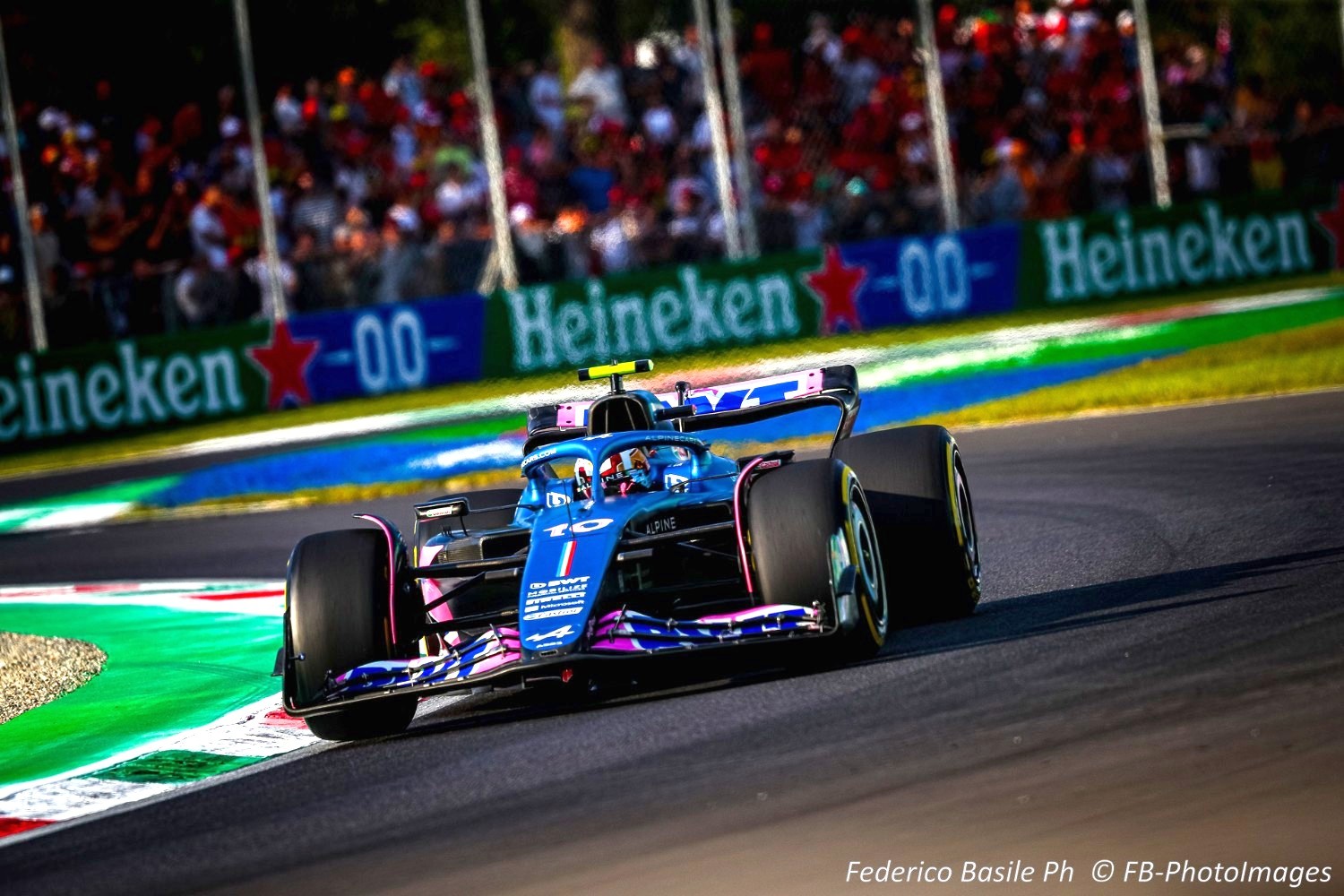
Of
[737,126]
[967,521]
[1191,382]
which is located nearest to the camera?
[967,521]

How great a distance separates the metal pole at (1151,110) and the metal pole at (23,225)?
13.3 meters

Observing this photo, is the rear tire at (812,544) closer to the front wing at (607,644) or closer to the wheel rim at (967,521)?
the front wing at (607,644)

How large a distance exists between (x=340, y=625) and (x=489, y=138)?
51.1 feet

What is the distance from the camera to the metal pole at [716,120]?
21.7m

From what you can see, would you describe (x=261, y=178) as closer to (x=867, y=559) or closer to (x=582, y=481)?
(x=582, y=481)

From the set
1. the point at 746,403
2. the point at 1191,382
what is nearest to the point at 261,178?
the point at 1191,382

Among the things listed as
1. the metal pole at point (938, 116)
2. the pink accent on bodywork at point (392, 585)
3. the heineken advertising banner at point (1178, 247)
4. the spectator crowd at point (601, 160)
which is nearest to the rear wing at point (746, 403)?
the pink accent on bodywork at point (392, 585)

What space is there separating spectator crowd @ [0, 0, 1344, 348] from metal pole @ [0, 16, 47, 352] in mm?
203

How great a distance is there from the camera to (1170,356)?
17562 mm

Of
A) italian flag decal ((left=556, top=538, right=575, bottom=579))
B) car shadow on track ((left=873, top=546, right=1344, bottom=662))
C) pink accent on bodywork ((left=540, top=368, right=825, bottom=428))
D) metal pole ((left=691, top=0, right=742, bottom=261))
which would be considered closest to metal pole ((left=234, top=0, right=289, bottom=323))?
metal pole ((left=691, top=0, right=742, bottom=261))

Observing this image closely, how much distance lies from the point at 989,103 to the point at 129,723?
19087 millimetres

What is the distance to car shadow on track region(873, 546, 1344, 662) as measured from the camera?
6742mm

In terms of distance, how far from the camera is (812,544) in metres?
6.22

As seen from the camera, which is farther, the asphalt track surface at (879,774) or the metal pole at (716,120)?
the metal pole at (716,120)
